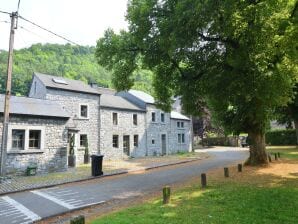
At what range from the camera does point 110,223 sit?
7375 millimetres

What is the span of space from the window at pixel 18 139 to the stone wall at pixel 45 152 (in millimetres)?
423

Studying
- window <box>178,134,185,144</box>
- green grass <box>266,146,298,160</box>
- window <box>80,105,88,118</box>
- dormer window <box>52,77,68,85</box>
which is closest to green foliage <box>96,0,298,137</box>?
green grass <box>266,146,298,160</box>

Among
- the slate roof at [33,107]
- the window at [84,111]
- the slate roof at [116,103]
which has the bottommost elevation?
the slate roof at [33,107]

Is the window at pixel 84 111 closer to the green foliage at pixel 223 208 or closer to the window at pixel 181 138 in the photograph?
the window at pixel 181 138

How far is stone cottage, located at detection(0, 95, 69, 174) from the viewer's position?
715 inches

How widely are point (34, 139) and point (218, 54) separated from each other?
13058 millimetres

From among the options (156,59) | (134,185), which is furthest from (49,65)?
(134,185)

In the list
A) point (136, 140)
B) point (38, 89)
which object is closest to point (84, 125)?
point (38, 89)

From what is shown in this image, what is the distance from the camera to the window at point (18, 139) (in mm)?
18344

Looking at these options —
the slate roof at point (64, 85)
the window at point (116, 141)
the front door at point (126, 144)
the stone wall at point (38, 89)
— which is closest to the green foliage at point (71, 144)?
the stone wall at point (38, 89)

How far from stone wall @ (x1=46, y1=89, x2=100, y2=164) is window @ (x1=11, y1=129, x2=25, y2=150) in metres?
6.13

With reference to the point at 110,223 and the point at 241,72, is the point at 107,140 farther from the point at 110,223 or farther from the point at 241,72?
the point at 110,223

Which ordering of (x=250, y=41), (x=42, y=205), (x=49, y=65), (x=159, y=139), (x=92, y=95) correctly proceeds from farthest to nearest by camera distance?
(x=49, y=65) → (x=159, y=139) → (x=92, y=95) → (x=250, y=41) → (x=42, y=205)

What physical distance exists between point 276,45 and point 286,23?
59.3 inches
